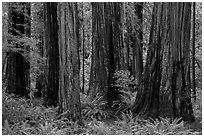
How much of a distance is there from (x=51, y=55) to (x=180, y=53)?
12.5 ft

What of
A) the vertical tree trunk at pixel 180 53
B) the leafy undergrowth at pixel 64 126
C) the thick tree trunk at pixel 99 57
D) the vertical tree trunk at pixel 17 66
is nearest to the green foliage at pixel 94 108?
the thick tree trunk at pixel 99 57

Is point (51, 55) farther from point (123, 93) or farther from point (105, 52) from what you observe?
point (123, 93)

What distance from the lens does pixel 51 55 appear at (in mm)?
9352

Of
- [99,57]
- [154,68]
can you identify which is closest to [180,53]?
[154,68]

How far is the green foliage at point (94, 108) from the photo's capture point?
8430 millimetres

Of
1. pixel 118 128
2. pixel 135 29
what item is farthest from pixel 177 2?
pixel 135 29

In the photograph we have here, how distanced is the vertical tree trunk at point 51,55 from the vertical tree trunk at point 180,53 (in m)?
3.52

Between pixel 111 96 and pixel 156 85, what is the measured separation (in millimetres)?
2087

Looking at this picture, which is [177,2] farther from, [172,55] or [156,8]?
[172,55]

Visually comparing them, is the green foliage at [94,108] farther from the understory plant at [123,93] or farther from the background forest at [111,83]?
the understory plant at [123,93]

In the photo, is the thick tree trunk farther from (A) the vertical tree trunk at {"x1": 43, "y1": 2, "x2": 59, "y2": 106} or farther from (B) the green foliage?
(A) the vertical tree trunk at {"x1": 43, "y1": 2, "x2": 59, "y2": 106}

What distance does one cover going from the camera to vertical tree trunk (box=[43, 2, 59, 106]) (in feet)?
30.6

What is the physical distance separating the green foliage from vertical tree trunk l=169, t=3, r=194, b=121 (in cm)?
209

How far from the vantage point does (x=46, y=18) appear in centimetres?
949
